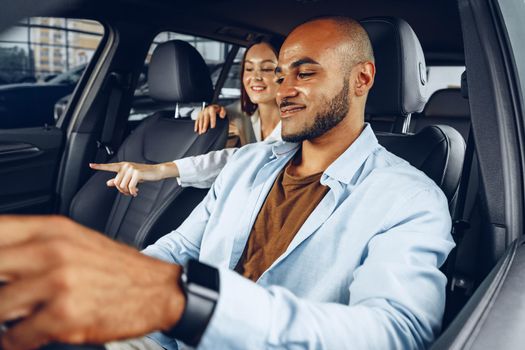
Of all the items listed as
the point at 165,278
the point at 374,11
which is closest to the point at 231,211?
the point at 165,278

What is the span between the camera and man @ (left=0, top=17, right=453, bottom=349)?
51 cm

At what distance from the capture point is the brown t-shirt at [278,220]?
1244mm

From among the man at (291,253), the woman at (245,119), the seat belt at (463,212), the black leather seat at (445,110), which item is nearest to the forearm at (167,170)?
the woman at (245,119)

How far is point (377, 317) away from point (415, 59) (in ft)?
3.04

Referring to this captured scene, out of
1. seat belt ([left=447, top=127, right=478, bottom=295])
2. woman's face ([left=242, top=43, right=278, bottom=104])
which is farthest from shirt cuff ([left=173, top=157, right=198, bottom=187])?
seat belt ([left=447, top=127, right=478, bottom=295])

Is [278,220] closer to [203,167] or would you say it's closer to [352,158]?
[352,158]

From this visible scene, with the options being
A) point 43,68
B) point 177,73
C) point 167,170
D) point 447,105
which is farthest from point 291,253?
point 43,68

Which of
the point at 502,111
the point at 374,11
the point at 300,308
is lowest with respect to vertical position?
the point at 300,308

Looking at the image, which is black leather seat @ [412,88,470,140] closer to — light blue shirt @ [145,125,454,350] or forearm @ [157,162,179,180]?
forearm @ [157,162,179,180]

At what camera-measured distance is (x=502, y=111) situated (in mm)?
1050

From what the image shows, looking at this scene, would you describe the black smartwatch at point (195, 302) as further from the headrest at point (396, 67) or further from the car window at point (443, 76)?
the car window at point (443, 76)

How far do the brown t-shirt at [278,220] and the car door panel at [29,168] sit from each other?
1402mm

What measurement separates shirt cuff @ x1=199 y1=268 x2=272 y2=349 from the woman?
1137 millimetres

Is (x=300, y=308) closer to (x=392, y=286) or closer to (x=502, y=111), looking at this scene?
(x=392, y=286)
